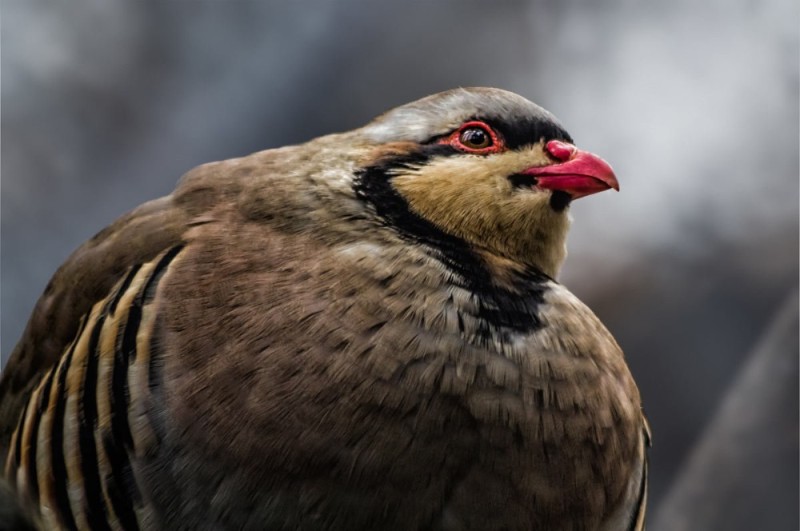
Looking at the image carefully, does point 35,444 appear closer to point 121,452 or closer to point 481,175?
point 121,452

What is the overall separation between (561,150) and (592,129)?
6.32 feet

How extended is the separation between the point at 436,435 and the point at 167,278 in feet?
1.76

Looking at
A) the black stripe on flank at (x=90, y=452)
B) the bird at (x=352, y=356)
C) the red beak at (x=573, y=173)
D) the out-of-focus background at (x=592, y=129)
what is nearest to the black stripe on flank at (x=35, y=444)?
the bird at (x=352, y=356)

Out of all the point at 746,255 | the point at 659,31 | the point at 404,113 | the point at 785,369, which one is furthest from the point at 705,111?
the point at 404,113

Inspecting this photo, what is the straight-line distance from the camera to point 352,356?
143cm

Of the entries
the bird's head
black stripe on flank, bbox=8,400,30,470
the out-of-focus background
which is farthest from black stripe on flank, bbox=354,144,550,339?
the out-of-focus background

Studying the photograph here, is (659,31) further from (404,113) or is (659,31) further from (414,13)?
(404,113)

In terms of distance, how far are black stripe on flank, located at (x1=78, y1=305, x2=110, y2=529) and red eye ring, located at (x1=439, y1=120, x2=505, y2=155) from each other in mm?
749

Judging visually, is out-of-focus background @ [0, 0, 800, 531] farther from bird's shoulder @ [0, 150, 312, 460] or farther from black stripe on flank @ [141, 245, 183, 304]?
black stripe on flank @ [141, 245, 183, 304]

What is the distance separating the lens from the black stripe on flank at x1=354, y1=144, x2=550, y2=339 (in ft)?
5.08

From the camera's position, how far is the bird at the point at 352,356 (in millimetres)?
1399

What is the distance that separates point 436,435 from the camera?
4.58ft

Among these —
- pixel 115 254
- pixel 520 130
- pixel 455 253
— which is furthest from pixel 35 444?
pixel 520 130

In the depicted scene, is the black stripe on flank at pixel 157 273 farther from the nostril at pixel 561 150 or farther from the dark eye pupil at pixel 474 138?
the nostril at pixel 561 150
